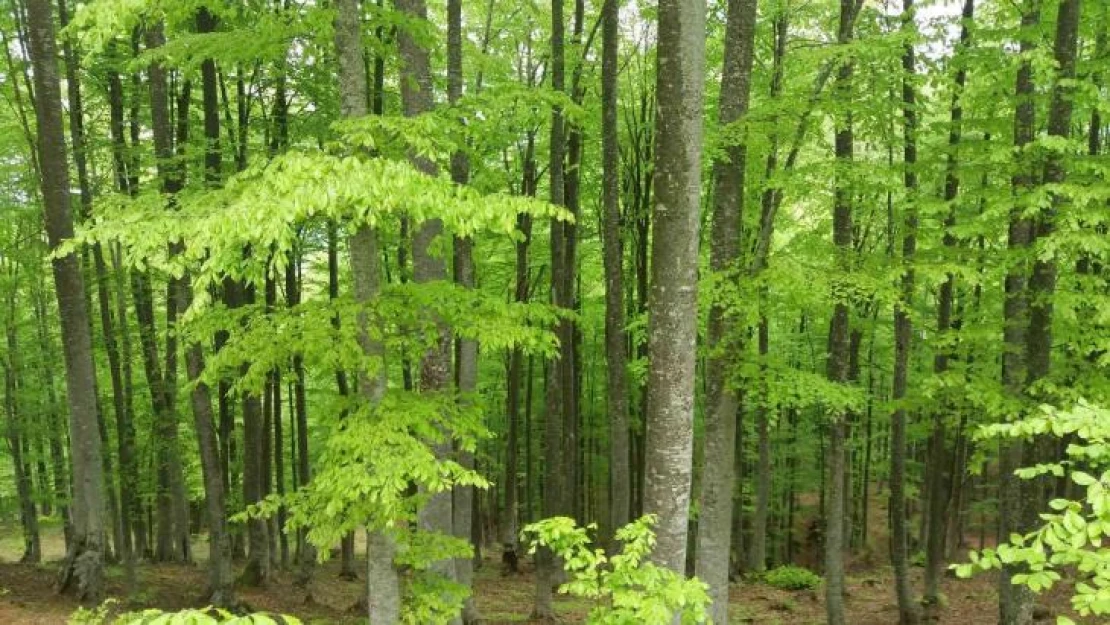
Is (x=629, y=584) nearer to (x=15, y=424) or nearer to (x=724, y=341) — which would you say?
(x=724, y=341)

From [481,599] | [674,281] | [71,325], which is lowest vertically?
[481,599]

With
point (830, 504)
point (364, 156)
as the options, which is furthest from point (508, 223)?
point (830, 504)

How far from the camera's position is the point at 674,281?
6.34 meters

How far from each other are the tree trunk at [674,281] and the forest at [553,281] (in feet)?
0.09

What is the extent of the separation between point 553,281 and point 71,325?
8403 mm

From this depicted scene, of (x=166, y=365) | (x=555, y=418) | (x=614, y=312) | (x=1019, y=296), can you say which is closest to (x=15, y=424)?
(x=166, y=365)

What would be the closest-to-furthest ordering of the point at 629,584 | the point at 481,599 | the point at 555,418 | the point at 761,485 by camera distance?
the point at 629,584
the point at 555,418
the point at 481,599
the point at 761,485

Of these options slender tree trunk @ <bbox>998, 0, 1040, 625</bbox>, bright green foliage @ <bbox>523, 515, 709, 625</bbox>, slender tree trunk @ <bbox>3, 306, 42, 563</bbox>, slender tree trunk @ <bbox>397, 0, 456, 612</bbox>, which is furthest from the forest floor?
bright green foliage @ <bbox>523, 515, 709, 625</bbox>

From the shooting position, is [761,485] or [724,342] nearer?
[724,342]

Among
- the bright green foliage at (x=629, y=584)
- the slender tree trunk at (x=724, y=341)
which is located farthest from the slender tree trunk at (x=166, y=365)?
the slender tree trunk at (x=724, y=341)

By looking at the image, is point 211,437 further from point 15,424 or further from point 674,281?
point 15,424

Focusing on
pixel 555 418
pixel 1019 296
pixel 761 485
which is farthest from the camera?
pixel 761 485

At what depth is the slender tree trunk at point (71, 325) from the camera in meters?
11.1

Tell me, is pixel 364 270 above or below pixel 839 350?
above
